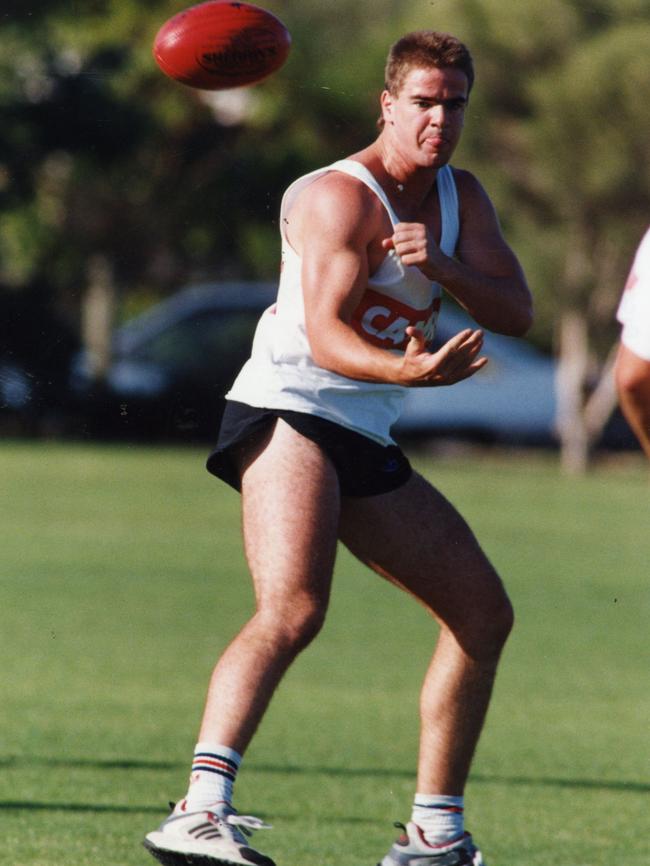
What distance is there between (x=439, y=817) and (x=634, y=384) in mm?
1519

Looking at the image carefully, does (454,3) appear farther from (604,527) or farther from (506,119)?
(604,527)

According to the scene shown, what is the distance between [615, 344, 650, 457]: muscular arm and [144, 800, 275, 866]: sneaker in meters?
1.40

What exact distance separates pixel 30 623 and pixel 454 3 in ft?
59.5

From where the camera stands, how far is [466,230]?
5121 millimetres

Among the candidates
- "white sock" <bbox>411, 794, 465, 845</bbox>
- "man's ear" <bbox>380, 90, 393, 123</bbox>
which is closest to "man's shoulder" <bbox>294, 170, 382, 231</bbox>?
"man's ear" <bbox>380, 90, 393, 123</bbox>

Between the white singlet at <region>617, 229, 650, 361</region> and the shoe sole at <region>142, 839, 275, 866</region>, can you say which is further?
the shoe sole at <region>142, 839, 275, 866</region>

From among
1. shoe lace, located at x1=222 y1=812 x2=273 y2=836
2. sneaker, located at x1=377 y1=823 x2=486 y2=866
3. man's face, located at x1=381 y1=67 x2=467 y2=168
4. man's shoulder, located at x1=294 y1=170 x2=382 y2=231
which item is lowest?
sneaker, located at x1=377 y1=823 x2=486 y2=866

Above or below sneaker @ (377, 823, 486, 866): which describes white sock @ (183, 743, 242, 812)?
above

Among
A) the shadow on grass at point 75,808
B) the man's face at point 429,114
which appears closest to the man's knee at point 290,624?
the man's face at point 429,114

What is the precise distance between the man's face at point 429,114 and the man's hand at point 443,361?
609 millimetres

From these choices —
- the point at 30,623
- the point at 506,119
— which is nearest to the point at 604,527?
the point at 30,623

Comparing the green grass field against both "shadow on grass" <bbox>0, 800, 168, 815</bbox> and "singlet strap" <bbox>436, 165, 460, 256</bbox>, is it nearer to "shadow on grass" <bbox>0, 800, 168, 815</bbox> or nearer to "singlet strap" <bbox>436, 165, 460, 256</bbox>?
"shadow on grass" <bbox>0, 800, 168, 815</bbox>

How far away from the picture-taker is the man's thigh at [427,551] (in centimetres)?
507

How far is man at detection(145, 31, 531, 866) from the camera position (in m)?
4.70
